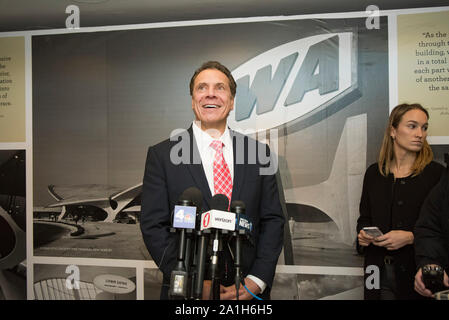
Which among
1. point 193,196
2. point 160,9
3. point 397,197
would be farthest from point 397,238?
point 160,9

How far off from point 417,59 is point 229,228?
223cm

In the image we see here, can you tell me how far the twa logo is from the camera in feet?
9.98

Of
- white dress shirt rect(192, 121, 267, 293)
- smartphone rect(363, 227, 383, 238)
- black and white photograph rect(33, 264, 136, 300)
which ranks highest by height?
white dress shirt rect(192, 121, 267, 293)

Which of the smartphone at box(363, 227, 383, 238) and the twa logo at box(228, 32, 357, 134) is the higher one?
the twa logo at box(228, 32, 357, 134)

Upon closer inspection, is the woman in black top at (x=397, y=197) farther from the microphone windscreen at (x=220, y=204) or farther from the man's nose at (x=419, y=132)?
the microphone windscreen at (x=220, y=204)

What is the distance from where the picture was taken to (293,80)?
10.2ft

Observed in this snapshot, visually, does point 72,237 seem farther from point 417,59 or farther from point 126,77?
point 417,59

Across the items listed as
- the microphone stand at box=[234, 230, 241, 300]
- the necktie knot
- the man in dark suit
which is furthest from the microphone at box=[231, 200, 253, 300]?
the necktie knot

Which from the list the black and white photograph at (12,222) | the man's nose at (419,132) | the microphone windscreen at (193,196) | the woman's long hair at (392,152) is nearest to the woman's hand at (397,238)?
the woman's long hair at (392,152)

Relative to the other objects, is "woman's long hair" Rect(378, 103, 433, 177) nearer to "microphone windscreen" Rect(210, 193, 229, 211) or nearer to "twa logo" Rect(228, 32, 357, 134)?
"twa logo" Rect(228, 32, 357, 134)

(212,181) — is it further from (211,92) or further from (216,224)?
(216,224)

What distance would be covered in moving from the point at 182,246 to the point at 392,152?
183 centimetres

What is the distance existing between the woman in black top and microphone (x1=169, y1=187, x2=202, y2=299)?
149 cm

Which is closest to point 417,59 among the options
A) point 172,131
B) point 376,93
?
point 376,93
